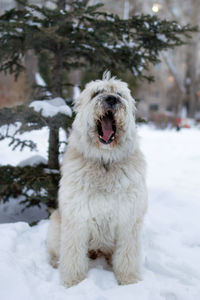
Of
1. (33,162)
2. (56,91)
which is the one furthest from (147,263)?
(56,91)

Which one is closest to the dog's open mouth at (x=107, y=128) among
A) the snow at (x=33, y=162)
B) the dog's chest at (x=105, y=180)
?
the dog's chest at (x=105, y=180)

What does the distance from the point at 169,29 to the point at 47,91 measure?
7.28 ft

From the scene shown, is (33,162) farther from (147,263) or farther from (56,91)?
(147,263)

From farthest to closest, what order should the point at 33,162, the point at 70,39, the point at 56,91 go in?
the point at 33,162 < the point at 56,91 < the point at 70,39

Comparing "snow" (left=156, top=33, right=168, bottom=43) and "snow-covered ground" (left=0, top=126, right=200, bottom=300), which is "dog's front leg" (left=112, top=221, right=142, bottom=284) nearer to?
"snow-covered ground" (left=0, top=126, right=200, bottom=300)

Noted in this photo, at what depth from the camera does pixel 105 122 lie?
2.59 m

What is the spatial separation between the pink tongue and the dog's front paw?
1402 mm

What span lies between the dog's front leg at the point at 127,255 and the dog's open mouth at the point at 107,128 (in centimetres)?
91

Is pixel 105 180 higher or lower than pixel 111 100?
lower

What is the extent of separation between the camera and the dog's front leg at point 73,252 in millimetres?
2562

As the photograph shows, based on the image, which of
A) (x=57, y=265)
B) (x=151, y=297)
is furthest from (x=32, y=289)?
(x=151, y=297)

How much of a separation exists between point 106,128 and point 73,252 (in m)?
1.31

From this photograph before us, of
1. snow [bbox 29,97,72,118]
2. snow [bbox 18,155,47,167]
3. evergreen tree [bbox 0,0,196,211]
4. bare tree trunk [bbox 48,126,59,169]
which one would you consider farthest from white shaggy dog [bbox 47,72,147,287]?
snow [bbox 18,155,47,167]

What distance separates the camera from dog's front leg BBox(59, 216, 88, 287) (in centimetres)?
256
